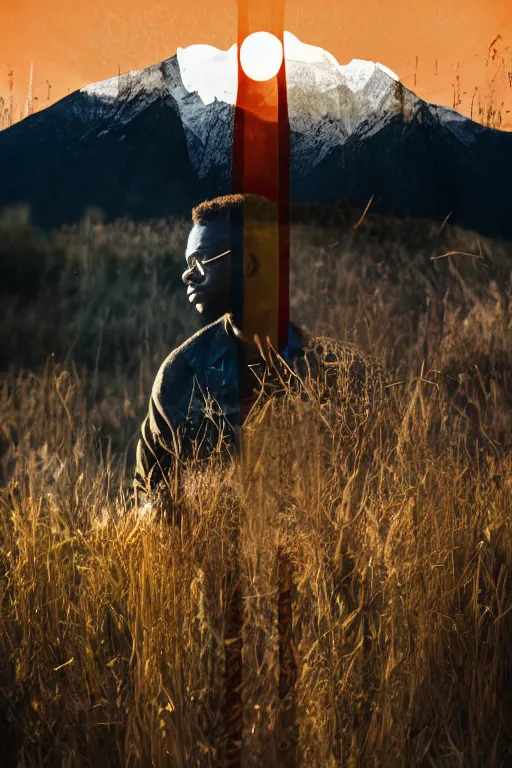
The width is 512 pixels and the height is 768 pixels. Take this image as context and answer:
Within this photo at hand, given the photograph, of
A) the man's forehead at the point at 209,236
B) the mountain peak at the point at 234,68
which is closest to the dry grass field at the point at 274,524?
the man's forehead at the point at 209,236

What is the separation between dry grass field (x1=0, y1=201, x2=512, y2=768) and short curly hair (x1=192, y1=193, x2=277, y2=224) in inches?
3.5

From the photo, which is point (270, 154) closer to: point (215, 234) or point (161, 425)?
point (215, 234)

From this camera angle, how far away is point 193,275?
98.4 inches

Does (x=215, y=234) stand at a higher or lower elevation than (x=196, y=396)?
higher

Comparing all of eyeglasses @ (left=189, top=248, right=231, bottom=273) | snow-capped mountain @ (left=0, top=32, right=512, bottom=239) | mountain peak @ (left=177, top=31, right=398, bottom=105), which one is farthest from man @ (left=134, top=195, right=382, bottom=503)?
mountain peak @ (left=177, top=31, right=398, bottom=105)

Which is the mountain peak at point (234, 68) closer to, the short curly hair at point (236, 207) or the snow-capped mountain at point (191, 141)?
the snow-capped mountain at point (191, 141)

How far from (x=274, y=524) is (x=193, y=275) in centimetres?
89

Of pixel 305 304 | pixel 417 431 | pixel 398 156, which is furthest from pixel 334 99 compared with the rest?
pixel 417 431

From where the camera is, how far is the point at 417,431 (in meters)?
2.36

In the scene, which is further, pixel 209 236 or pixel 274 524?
pixel 209 236

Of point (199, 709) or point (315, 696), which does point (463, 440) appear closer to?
point (315, 696)

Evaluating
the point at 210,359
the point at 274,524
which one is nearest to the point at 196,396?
the point at 210,359

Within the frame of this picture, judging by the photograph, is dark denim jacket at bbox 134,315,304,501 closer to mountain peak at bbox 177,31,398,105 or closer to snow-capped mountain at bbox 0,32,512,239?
snow-capped mountain at bbox 0,32,512,239

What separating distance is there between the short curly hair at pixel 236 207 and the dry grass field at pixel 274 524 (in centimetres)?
9
